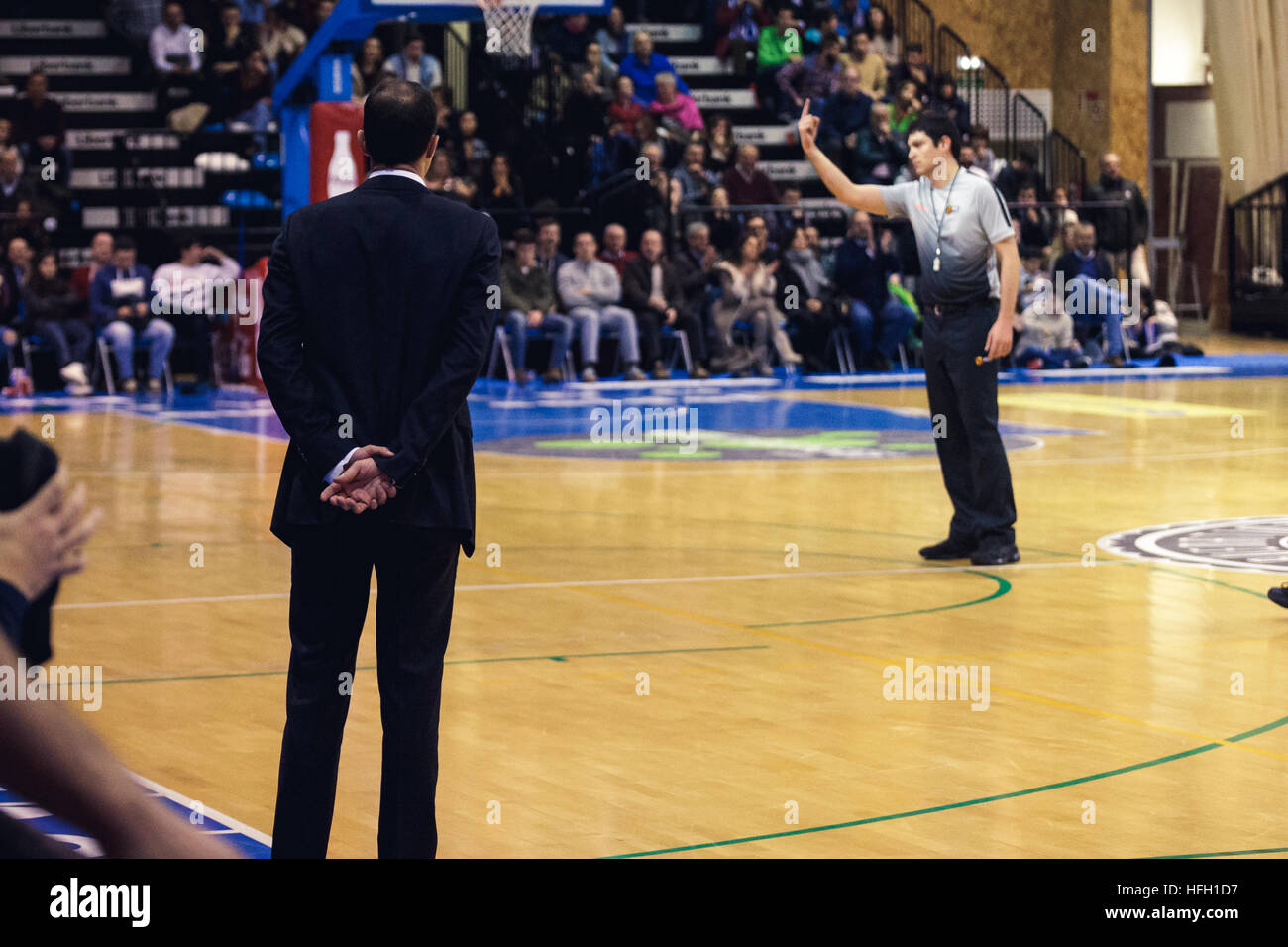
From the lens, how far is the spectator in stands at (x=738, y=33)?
2630cm

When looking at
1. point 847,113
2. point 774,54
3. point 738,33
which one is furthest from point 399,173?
point 738,33

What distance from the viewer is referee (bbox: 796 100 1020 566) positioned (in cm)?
934

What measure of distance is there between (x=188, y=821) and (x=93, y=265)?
1479 cm

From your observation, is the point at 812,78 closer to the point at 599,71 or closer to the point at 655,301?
the point at 599,71

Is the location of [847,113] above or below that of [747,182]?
above

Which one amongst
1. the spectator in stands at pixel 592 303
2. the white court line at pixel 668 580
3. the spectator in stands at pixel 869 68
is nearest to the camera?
the white court line at pixel 668 580

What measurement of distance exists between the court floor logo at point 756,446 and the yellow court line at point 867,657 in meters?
4.94

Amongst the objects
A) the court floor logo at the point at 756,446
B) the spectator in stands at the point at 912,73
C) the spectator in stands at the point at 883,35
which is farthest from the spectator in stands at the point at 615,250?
the spectator in stands at the point at 883,35

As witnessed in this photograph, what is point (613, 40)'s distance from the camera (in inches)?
982

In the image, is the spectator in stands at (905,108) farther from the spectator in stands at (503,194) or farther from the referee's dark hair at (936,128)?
the referee's dark hair at (936,128)

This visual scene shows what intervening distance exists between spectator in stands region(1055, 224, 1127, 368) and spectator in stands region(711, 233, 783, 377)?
3641 mm

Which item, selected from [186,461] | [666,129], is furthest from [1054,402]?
[186,461]

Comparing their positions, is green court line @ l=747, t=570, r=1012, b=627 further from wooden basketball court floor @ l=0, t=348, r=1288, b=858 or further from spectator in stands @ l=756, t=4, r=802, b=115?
spectator in stands @ l=756, t=4, r=802, b=115

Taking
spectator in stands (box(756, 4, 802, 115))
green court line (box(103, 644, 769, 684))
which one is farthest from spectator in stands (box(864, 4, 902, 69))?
green court line (box(103, 644, 769, 684))
